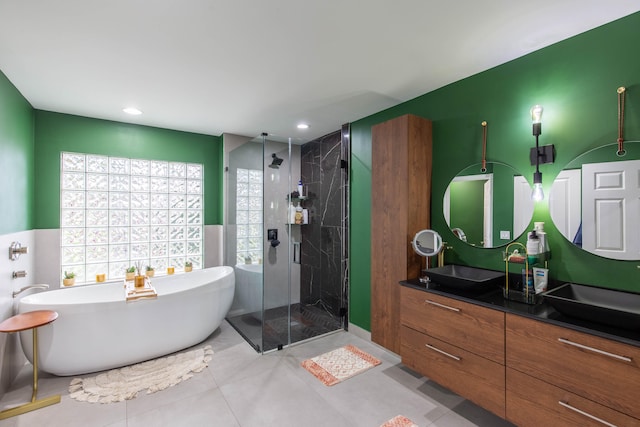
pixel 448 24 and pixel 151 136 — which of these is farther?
pixel 151 136

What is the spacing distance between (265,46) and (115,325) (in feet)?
8.55

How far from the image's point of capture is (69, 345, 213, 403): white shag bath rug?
7.44ft

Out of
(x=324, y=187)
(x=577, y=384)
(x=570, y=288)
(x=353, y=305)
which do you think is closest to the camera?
(x=577, y=384)

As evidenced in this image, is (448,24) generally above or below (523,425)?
above

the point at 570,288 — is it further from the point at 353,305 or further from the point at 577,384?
the point at 353,305

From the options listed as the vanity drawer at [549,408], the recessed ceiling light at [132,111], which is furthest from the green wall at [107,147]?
the vanity drawer at [549,408]

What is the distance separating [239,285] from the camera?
3.54 m

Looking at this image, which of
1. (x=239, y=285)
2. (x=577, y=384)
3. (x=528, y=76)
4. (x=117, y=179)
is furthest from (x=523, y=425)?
(x=117, y=179)

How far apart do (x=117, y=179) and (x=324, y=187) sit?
8.41 ft

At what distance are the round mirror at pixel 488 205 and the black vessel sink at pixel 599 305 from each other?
1.58ft

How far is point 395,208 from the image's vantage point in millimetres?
2652

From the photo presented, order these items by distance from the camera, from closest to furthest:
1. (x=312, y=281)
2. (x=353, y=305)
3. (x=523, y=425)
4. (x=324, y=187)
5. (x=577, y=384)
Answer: (x=577, y=384) → (x=523, y=425) → (x=353, y=305) → (x=324, y=187) → (x=312, y=281)

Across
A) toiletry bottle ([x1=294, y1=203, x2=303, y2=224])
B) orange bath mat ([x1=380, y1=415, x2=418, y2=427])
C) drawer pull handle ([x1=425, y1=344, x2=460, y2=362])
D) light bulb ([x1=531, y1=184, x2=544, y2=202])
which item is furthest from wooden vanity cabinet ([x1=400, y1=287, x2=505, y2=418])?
toiletry bottle ([x1=294, y1=203, x2=303, y2=224])

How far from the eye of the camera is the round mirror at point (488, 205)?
2102 mm
